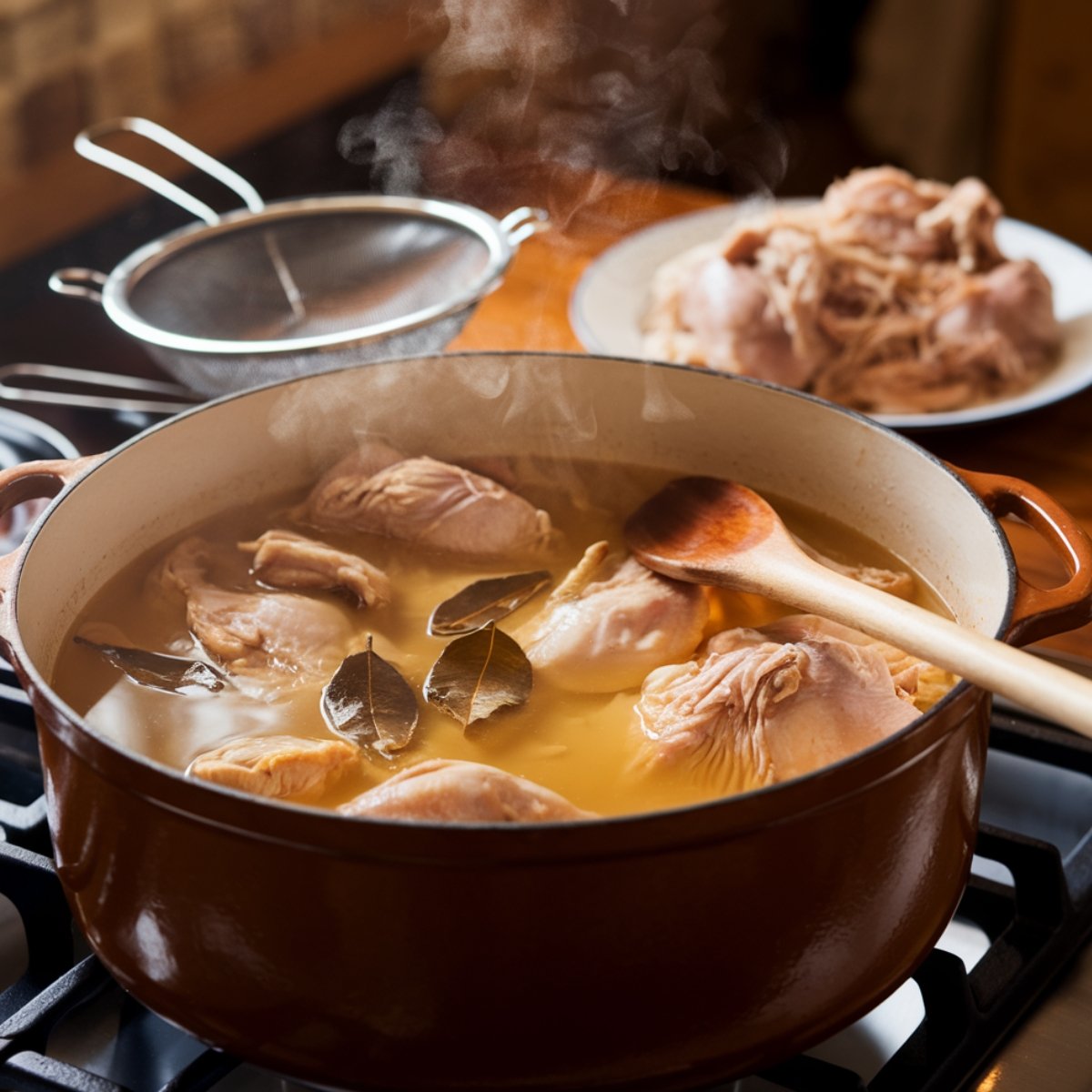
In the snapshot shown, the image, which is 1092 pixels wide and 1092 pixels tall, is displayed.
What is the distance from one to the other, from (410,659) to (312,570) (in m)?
0.15

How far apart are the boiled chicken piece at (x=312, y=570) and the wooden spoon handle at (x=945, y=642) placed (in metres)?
0.35

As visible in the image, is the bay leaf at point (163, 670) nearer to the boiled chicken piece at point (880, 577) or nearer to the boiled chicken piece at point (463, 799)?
the boiled chicken piece at point (463, 799)

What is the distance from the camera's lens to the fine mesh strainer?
1607mm

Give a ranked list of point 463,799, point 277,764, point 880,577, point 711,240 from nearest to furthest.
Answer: point 463,799, point 277,764, point 880,577, point 711,240

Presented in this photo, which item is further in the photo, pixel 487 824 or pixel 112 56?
pixel 112 56

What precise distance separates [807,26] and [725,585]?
3714mm

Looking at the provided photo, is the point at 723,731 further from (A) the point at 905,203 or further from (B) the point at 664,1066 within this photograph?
(A) the point at 905,203

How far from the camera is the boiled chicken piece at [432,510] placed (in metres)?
1.20

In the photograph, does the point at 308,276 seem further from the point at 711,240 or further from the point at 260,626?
the point at 260,626

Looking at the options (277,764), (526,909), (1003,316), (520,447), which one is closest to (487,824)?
(526,909)

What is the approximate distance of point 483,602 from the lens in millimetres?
1124

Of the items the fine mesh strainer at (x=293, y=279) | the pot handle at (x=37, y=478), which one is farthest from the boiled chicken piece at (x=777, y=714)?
the fine mesh strainer at (x=293, y=279)

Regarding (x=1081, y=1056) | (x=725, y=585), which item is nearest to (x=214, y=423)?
(x=725, y=585)

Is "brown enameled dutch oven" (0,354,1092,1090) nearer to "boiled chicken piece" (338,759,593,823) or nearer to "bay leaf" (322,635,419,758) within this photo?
"boiled chicken piece" (338,759,593,823)
